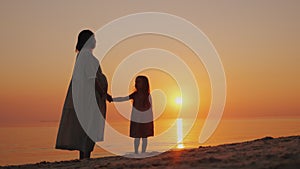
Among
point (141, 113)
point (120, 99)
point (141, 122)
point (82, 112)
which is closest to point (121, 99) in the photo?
point (120, 99)

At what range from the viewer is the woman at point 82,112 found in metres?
10.3

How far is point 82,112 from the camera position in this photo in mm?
10312

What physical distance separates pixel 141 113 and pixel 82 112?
8.28 feet

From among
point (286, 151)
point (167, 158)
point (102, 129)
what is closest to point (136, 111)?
point (102, 129)

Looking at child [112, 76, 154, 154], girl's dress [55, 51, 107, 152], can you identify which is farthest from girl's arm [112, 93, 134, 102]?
girl's dress [55, 51, 107, 152]

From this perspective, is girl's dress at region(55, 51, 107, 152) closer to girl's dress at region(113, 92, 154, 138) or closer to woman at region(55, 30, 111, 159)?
woman at region(55, 30, 111, 159)

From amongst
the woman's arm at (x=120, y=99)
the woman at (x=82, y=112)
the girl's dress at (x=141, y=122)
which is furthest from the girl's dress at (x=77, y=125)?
the girl's dress at (x=141, y=122)

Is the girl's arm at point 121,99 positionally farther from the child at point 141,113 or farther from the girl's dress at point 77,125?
the girl's dress at point 77,125

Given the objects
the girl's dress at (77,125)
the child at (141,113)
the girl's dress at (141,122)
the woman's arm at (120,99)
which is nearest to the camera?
the girl's dress at (77,125)

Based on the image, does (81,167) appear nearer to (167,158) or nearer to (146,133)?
(167,158)

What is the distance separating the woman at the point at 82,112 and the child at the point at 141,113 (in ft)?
6.85

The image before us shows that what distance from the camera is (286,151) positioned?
25.4ft

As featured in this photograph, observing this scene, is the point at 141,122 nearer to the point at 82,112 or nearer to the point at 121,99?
the point at 121,99

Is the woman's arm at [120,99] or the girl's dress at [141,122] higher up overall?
the woman's arm at [120,99]
